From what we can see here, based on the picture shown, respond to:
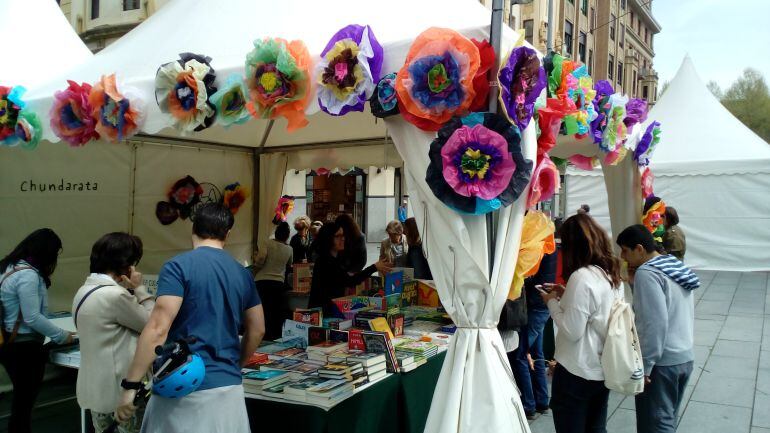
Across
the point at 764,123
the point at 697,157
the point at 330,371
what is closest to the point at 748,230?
the point at 697,157

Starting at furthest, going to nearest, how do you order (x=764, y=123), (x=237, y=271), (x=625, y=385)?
(x=764, y=123), (x=625, y=385), (x=237, y=271)

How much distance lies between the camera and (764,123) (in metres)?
38.1

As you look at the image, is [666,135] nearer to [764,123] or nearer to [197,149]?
[197,149]

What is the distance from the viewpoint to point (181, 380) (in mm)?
2062

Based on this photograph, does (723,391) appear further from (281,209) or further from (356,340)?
(281,209)

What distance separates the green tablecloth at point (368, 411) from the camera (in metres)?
2.66

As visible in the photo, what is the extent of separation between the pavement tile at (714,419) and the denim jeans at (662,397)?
140cm

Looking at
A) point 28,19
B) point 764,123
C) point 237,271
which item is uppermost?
point 764,123

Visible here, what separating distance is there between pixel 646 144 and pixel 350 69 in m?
3.42

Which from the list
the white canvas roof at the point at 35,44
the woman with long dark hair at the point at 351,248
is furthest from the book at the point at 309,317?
the white canvas roof at the point at 35,44

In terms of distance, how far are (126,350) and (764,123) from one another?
150ft

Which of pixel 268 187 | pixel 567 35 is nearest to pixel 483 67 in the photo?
pixel 268 187

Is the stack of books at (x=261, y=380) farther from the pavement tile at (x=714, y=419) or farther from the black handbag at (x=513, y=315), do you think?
the pavement tile at (x=714, y=419)

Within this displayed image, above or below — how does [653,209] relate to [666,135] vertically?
below
